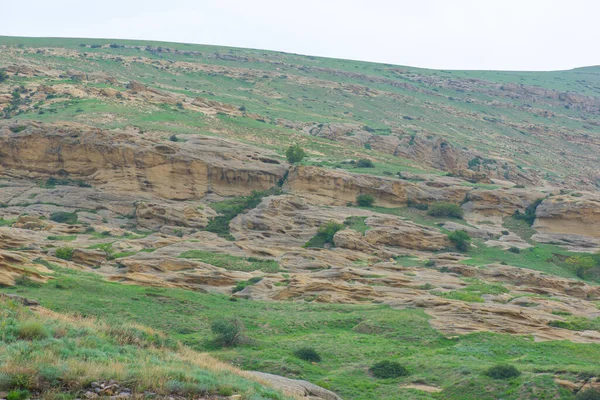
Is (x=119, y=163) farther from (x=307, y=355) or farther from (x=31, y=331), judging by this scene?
(x=31, y=331)

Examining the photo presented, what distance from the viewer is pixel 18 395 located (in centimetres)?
1029

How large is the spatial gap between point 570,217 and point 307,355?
43825 millimetres

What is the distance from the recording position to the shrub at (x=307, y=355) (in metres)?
24.2

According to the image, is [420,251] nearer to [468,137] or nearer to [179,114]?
[179,114]

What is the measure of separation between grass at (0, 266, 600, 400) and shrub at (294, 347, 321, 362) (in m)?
0.35

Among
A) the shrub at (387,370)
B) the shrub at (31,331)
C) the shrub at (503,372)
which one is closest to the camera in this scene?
the shrub at (31,331)

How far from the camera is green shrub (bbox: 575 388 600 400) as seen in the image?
19.5 meters

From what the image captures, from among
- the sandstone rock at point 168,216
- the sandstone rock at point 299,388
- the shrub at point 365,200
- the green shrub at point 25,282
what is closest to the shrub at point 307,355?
the sandstone rock at point 299,388

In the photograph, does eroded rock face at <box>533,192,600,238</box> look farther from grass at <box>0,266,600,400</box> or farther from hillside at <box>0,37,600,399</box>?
grass at <box>0,266,600,400</box>

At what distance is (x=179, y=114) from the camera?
80562 millimetres

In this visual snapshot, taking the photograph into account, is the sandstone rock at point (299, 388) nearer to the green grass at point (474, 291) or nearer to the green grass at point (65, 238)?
the green grass at point (474, 291)

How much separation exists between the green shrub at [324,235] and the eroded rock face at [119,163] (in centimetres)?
1198

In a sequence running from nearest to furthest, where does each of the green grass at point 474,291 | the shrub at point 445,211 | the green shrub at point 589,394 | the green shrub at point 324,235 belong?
1. the green shrub at point 589,394
2. the green grass at point 474,291
3. the green shrub at point 324,235
4. the shrub at point 445,211

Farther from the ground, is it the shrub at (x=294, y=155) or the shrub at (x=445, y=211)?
the shrub at (x=294, y=155)
